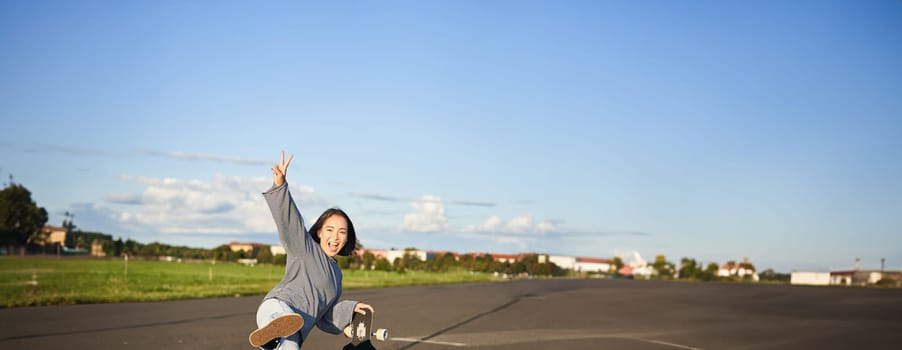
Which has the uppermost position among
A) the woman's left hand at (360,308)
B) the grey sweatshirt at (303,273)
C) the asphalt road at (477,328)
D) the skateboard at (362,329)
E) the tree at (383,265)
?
the grey sweatshirt at (303,273)

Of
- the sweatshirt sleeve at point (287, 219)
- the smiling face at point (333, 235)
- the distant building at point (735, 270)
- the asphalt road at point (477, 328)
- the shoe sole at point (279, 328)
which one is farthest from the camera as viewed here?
the distant building at point (735, 270)

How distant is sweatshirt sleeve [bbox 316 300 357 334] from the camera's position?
13.8 feet

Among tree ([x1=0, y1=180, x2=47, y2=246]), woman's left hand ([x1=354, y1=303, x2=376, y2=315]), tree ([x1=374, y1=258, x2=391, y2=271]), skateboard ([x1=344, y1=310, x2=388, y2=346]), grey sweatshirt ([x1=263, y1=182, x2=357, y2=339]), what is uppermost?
tree ([x1=0, y1=180, x2=47, y2=246])

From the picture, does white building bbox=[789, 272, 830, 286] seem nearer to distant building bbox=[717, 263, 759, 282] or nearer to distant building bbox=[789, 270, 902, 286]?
distant building bbox=[789, 270, 902, 286]

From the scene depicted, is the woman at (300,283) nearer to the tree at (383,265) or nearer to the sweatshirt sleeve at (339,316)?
the sweatshirt sleeve at (339,316)

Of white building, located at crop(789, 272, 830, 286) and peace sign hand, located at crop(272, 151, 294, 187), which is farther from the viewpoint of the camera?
white building, located at crop(789, 272, 830, 286)

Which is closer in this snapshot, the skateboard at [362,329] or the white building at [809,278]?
the skateboard at [362,329]

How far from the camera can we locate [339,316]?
420cm

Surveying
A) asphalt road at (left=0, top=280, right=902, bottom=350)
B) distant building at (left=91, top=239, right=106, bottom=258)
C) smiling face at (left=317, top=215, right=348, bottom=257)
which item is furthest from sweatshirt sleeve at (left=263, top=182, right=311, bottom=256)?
distant building at (left=91, top=239, right=106, bottom=258)

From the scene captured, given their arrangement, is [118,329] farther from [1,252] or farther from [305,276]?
[1,252]

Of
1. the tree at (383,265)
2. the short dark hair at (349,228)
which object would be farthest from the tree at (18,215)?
the short dark hair at (349,228)

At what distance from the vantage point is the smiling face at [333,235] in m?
4.27

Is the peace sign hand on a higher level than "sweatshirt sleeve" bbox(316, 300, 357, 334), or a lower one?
higher

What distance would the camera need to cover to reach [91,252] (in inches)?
7057
